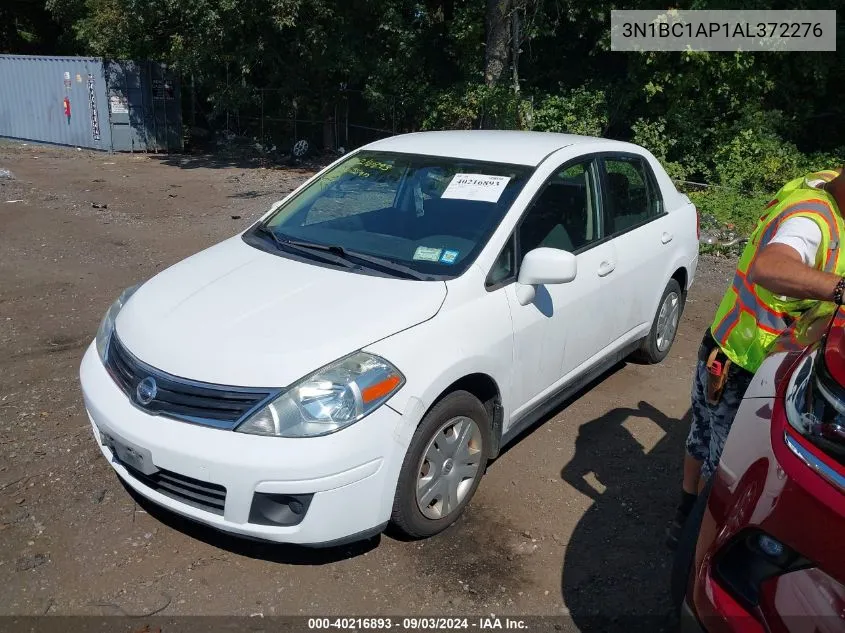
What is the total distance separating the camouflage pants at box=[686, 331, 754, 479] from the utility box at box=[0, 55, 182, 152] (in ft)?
59.4

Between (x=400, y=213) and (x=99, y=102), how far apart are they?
16.8 m

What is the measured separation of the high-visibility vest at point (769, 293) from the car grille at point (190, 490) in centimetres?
203

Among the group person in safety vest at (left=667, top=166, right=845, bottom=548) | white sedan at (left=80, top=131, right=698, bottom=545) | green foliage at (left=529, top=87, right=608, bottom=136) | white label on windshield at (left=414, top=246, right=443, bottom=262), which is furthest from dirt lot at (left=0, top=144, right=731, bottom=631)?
green foliage at (left=529, top=87, right=608, bottom=136)

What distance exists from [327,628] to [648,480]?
1.94m

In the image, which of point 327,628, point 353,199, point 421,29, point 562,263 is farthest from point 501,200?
point 421,29

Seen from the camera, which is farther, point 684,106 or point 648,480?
point 684,106

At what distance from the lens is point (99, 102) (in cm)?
1820

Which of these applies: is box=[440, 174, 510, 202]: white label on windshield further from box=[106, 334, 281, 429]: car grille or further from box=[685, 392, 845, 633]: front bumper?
box=[685, 392, 845, 633]: front bumper

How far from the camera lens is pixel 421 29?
16656mm

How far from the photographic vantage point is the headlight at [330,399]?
2848mm

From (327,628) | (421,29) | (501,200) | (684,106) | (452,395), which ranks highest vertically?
(421,29)

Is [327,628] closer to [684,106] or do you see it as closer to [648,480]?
[648,480]

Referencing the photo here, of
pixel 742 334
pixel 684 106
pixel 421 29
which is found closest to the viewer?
pixel 742 334

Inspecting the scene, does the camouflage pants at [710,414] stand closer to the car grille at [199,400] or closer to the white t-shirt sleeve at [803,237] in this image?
the white t-shirt sleeve at [803,237]
